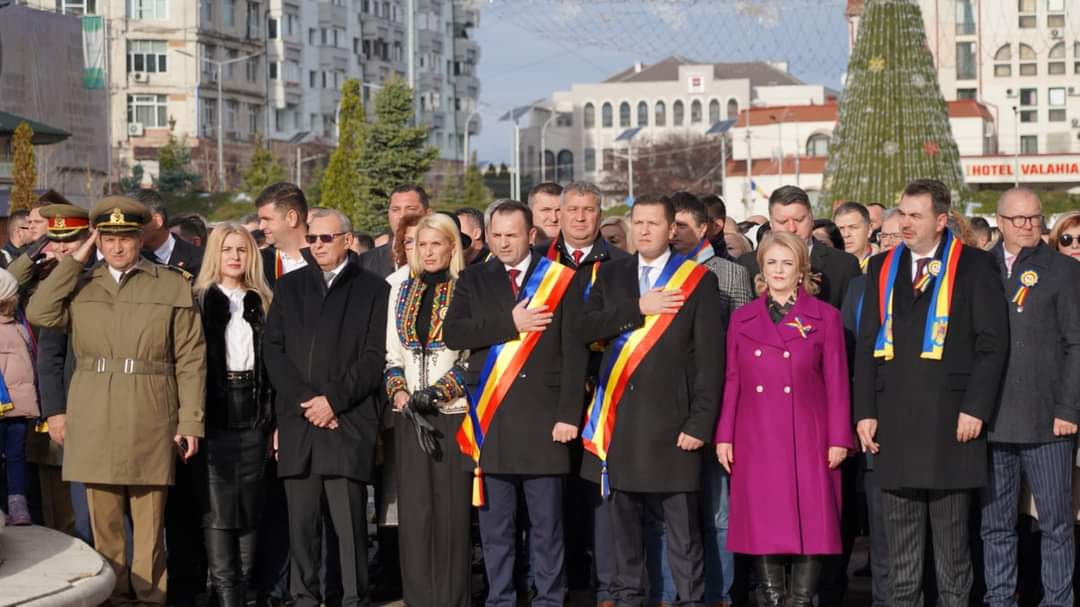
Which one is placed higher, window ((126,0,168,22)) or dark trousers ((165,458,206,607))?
window ((126,0,168,22))

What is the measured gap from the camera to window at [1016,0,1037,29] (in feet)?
307

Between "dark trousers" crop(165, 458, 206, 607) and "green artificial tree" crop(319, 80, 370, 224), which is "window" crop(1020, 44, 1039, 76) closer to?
"green artificial tree" crop(319, 80, 370, 224)

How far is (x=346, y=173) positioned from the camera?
50656 mm

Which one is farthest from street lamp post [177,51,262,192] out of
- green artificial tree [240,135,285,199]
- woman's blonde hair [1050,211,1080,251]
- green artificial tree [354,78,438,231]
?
woman's blonde hair [1050,211,1080,251]

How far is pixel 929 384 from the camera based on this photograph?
8.08m

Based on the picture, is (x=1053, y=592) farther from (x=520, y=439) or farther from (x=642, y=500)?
(x=520, y=439)

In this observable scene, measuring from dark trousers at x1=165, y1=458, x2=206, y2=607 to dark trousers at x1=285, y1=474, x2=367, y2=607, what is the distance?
1.88 feet

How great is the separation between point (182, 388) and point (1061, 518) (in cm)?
448

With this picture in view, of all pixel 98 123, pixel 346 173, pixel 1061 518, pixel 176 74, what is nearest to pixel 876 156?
pixel 346 173

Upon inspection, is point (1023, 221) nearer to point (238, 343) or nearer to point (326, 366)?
point (326, 366)

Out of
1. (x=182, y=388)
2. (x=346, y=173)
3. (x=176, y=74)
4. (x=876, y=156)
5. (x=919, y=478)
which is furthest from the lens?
(x=176, y=74)

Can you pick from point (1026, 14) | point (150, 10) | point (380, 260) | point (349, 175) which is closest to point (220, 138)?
point (150, 10)

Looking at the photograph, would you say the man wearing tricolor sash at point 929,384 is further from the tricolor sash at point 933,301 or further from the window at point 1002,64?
the window at point 1002,64

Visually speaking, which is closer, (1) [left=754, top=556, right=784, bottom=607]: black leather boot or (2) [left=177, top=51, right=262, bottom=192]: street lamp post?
(1) [left=754, top=556, right=784, bottom=607]: black leather boot
